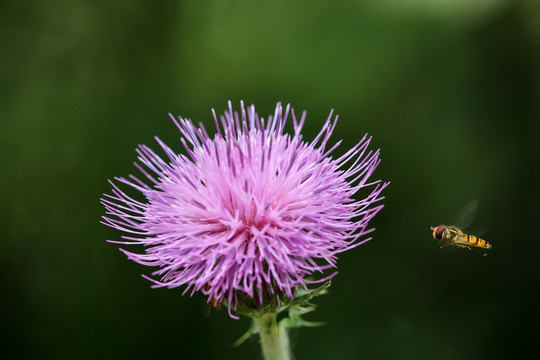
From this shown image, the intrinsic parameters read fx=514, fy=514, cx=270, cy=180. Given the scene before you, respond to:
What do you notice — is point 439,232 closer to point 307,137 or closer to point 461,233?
point 461,233

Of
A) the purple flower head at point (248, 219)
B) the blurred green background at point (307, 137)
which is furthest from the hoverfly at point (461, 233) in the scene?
the blurred green background at point (307, 137)

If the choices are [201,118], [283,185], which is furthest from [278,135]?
[201,118]

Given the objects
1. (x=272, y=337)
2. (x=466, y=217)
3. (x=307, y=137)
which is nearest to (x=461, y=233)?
(x=466, y=217)

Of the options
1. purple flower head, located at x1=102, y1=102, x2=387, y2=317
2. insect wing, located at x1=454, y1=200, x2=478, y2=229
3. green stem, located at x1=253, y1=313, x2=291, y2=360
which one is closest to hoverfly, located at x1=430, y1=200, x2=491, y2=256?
insect wing, located at x1=454, y1=200, x2=478, y2=229

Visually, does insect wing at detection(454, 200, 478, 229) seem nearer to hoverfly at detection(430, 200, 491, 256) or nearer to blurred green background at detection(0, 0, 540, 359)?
hoverfly at detection(430, 200, 491, 256)

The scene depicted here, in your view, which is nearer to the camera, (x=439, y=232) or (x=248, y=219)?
(x=248, y=219)

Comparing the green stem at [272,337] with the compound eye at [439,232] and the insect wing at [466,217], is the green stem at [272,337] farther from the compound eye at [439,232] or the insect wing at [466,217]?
the insect wing at [466,217]
